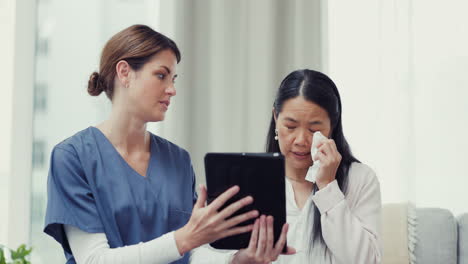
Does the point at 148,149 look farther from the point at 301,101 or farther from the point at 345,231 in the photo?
the point at 345,231

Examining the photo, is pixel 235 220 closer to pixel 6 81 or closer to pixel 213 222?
pixel 213 222


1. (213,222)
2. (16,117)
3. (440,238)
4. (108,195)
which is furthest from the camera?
(16,117)

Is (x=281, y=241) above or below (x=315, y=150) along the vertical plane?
below

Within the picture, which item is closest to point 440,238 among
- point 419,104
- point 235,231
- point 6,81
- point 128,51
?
point 419,104

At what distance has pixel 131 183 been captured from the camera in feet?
4.31

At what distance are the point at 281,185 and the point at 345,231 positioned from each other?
0.28 metres

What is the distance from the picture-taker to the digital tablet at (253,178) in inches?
45.4

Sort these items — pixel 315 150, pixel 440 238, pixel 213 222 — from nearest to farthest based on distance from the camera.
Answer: pixel 213 222, pixel 315 150, pixel 440 238

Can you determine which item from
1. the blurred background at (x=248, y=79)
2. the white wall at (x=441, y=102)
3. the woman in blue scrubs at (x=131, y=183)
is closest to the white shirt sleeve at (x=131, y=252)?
the woman in blue scrubs at (x=131, y=183)

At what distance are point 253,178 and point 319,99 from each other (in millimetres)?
397

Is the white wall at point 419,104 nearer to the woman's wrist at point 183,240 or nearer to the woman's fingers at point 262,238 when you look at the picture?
the woman's fingers at point 262,238

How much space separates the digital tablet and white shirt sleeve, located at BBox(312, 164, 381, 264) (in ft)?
0.65

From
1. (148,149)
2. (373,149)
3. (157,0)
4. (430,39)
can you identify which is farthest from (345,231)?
(157,0)

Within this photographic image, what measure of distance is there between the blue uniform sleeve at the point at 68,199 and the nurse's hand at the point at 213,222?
22 cm
